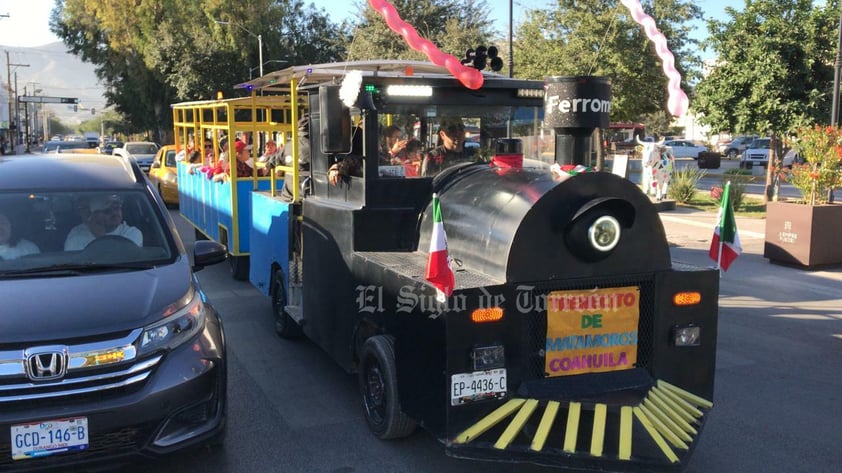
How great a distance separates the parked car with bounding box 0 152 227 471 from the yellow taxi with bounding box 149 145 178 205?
14009mm

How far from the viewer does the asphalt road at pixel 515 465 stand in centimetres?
427

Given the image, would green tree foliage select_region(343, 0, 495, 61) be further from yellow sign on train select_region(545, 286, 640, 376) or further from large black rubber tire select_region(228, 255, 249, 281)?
yellow sign on train select_region(545, 286, 640, 376)

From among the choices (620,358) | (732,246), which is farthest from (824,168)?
(620,358)

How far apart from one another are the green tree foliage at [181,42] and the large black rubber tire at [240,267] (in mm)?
25570

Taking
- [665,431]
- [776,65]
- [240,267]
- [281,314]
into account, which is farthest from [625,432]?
[776,65]

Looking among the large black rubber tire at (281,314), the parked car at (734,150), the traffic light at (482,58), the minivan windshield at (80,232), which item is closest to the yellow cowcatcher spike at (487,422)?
the minivan windshield at (80,232)

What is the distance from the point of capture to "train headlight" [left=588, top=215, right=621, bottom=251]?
3.85m

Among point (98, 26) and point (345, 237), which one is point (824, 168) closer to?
point (345, 237)

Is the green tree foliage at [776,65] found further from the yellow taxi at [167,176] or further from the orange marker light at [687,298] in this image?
the yellow taxi at [167,176]

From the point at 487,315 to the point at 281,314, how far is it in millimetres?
3677

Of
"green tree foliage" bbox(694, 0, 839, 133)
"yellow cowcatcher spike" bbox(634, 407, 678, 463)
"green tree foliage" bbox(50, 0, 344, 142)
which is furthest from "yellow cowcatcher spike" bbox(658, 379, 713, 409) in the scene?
"green tree foliage" bbox(50, 0, 344, 142)

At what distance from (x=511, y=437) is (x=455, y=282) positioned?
0.85 metres

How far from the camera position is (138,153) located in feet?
88.2

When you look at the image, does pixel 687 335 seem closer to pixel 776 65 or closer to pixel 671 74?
pixel 671 74
